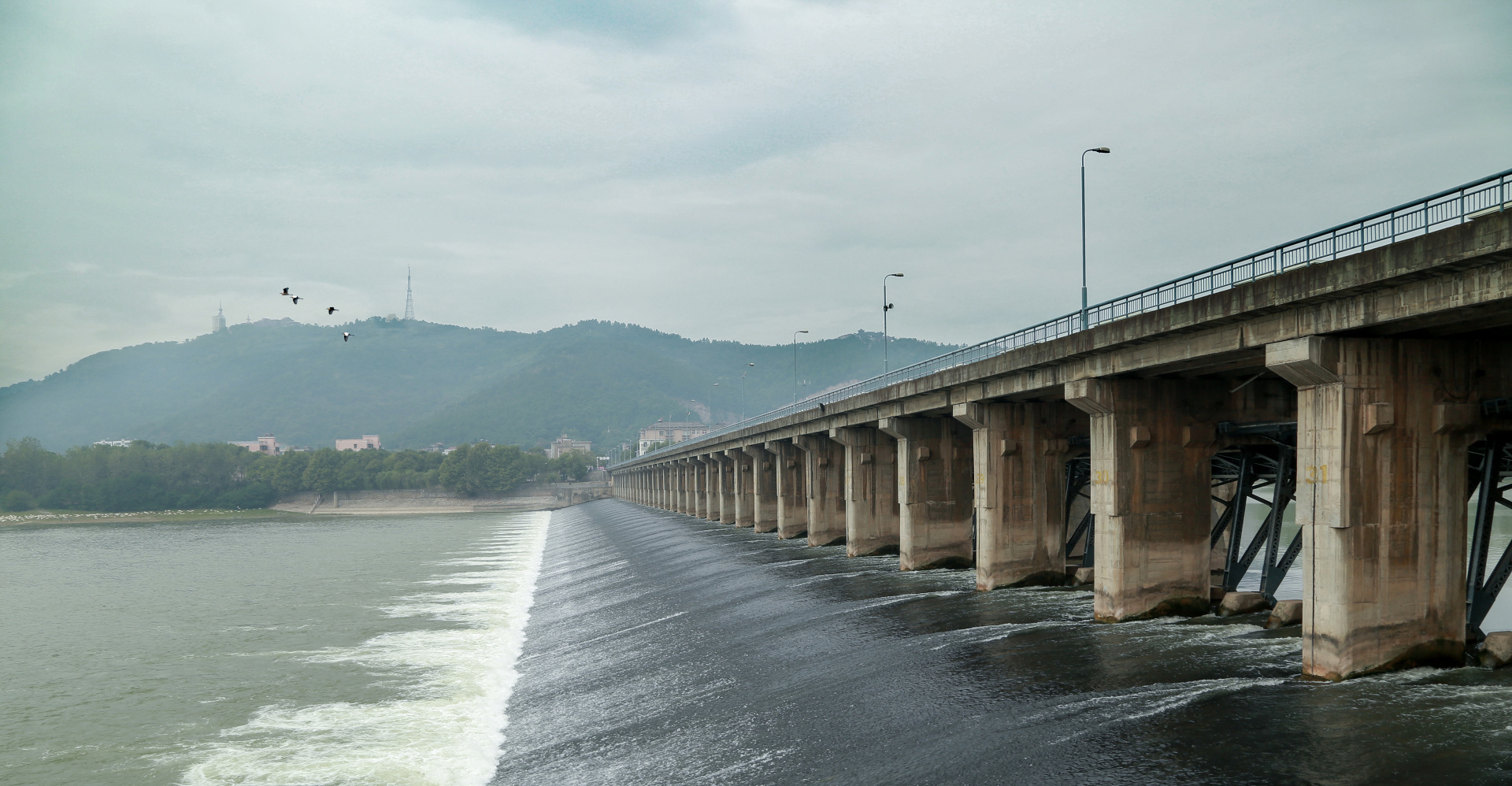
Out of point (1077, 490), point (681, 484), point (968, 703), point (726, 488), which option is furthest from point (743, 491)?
point (968, 703)

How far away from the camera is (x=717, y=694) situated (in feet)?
71.4

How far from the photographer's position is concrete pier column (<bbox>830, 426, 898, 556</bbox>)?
50031mm

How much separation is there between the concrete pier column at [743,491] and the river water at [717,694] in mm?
31475

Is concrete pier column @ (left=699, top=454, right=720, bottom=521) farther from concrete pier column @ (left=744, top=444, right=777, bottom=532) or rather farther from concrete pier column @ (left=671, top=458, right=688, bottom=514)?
concrete pier column @ (left=744, top=444, right=777, bottom=532)

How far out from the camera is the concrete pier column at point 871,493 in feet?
164

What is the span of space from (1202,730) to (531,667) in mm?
18823

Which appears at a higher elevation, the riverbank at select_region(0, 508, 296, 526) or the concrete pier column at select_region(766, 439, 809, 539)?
the concrete pier column at select_region(766, 439, 809, 539)

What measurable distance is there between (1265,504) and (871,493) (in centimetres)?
2326

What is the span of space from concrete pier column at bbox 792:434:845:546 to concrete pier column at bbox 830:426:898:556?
6.50m

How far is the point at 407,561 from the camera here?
227 feet

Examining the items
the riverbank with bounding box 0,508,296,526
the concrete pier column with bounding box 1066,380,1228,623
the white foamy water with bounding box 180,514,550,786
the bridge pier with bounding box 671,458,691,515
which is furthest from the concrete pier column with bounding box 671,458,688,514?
the riverbank with bounding box 0,508,296,526

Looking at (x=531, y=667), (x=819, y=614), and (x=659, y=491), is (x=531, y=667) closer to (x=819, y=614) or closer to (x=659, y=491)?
(x=819, y=614)

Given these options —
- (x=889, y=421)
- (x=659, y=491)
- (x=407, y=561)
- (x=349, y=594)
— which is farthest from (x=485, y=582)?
(x=659, y=491)

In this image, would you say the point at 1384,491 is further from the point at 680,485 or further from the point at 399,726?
the point at 680,485
